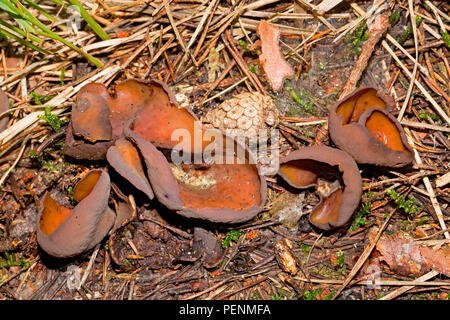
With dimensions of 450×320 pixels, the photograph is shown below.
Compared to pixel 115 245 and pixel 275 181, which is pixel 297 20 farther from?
pixel 115 245

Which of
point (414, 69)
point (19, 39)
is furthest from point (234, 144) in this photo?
point (19, 39)

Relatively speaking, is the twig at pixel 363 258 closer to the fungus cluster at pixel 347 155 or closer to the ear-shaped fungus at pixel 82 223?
the fungus cluster at pixel 347 155

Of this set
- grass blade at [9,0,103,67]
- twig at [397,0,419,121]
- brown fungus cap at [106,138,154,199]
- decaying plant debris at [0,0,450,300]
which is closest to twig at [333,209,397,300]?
decaying plant debris at [0,0,450,300]

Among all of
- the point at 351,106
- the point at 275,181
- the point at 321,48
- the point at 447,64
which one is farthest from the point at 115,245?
the point at 447,64

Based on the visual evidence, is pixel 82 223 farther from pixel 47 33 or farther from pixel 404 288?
pixel 404 288

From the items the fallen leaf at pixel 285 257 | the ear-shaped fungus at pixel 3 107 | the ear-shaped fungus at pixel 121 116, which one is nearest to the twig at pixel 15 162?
the ear-shaped fungus at pixel 3 107

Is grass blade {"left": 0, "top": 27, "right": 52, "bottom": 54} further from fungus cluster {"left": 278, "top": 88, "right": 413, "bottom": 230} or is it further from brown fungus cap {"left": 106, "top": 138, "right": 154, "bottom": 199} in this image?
fungus cluster {"left": 278, "top": 88, "right": 413, "bottom": 230}

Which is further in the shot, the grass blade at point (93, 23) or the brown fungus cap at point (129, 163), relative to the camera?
the grass blade at point (93, 23)
